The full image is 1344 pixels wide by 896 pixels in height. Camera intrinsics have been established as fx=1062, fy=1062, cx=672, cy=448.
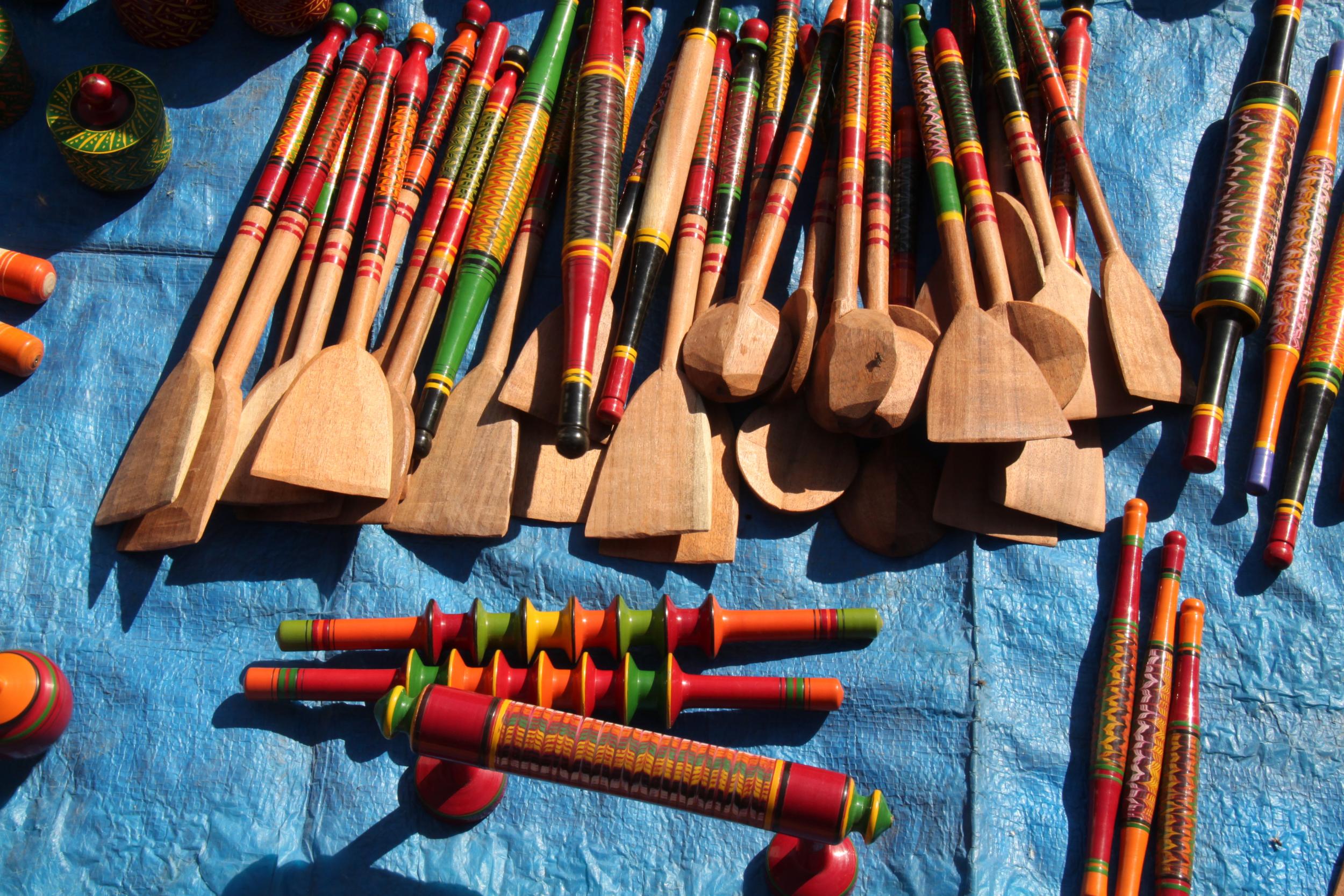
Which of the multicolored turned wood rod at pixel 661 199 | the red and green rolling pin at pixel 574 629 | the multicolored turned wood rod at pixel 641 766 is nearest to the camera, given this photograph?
the multicolored turned wood rod at pixel 641 766

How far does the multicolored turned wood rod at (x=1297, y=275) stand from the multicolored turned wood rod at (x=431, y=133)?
1.75 meters

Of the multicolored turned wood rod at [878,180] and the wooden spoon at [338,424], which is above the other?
the multicolored turned wood rod at [878,180]

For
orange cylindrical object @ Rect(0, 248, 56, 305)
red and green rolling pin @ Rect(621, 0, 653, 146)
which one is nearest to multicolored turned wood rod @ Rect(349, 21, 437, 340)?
Answer: red and green rolling pin @ Rect(621, 0, 653, 146)

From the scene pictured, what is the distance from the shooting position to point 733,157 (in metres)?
2.36

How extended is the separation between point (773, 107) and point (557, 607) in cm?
126

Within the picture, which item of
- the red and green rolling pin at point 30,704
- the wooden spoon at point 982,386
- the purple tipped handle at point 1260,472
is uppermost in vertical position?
the wooden spoon at point 982,386

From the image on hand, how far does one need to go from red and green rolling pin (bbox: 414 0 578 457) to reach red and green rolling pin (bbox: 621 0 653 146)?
0.15 meters

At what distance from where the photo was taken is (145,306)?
7.62ft

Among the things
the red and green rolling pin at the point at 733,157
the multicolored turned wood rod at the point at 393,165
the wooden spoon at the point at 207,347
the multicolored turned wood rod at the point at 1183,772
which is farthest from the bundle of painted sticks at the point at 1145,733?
the wooden spoon at the point at 207,347

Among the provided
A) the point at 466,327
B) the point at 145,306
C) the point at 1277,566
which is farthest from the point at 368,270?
the point at 1277,566

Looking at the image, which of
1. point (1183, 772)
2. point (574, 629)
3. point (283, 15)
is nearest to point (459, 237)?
Result: point (283, 15)

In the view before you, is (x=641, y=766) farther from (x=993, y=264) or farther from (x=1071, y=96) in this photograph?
(x=1071, y=96)

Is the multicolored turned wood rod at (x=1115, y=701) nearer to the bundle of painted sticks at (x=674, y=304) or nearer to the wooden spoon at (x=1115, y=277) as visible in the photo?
the bundle of painted sticks at (x=674, y=304)

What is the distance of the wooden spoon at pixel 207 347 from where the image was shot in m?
2.00
